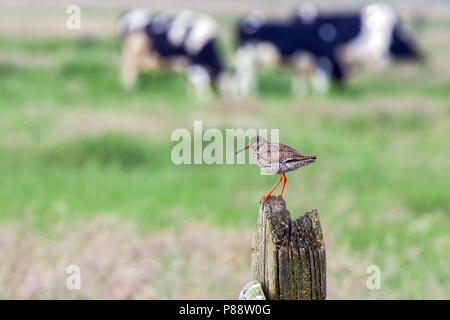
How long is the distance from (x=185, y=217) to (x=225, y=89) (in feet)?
41.5

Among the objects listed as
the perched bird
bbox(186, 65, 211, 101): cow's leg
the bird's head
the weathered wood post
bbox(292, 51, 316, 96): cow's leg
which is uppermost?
bbox(292, 51, 316, 96): cow's leg

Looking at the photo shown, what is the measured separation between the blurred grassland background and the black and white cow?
9.08ft

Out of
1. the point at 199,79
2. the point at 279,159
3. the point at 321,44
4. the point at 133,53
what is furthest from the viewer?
the point at 321,44

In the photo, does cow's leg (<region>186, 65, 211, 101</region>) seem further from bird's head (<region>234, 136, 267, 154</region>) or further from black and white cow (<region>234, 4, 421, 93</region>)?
bird's head (<region>234, 136, 267, 154</region>)

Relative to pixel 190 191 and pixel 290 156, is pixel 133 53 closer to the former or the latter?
pixel 190 191

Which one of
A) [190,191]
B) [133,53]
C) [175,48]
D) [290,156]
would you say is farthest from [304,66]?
[290,156]

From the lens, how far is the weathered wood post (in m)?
2.93

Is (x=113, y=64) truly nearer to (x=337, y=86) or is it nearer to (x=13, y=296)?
(x=337, y=86)

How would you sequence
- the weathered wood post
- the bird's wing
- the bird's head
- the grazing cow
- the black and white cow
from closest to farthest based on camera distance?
the weathered wood post → the bird's wing → the bird's head → the grazing cow → the black and white cow

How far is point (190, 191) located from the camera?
9617 mm

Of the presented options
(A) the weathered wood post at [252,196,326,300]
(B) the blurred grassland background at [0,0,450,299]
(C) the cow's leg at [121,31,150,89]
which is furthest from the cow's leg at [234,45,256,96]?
(A) the weathered wood post at [252,196,326,300]

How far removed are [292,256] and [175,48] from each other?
62.2 ft

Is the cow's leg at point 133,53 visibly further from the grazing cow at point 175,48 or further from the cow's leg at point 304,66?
the cow's leg at point 304,66

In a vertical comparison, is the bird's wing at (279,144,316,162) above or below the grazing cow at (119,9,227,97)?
below
